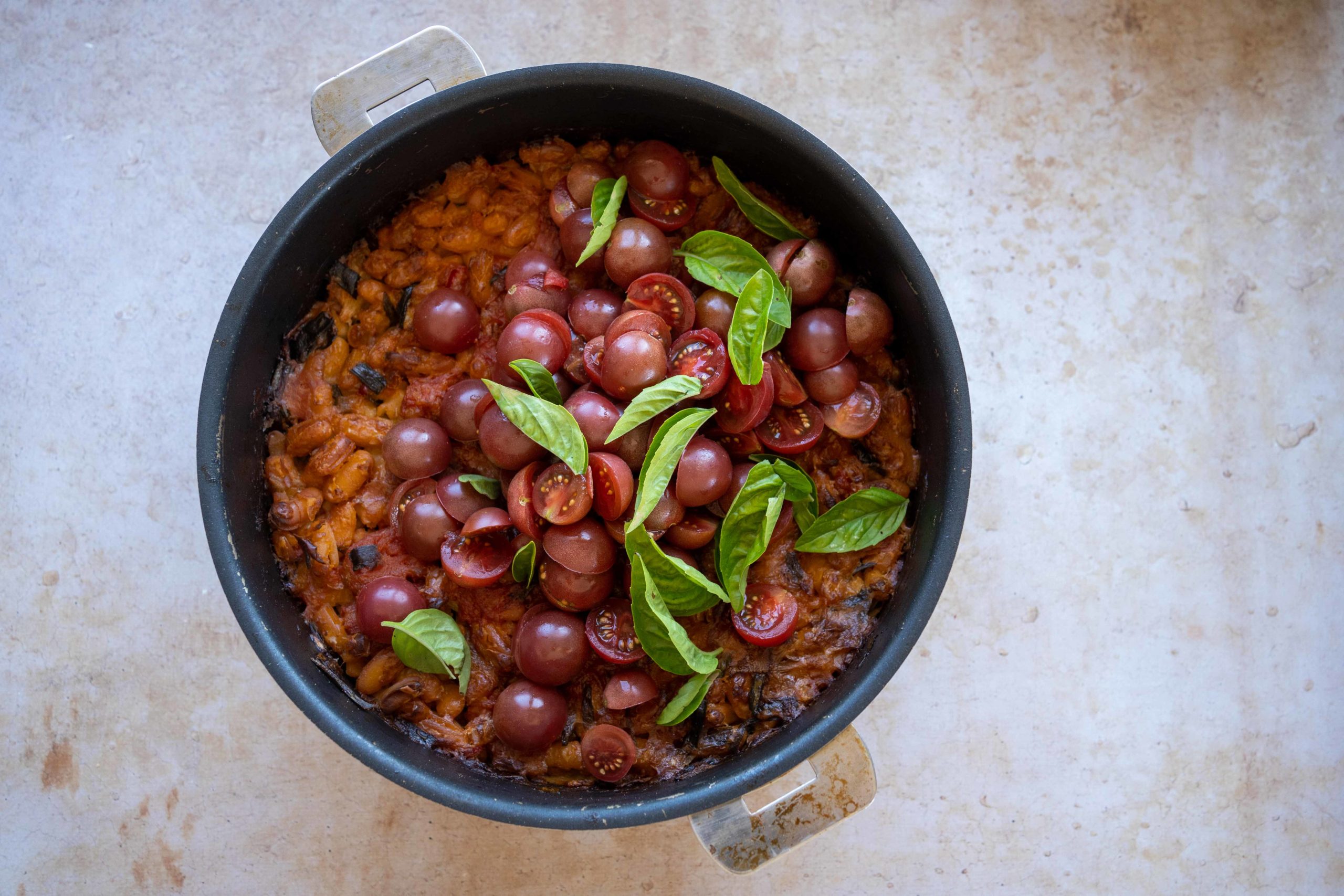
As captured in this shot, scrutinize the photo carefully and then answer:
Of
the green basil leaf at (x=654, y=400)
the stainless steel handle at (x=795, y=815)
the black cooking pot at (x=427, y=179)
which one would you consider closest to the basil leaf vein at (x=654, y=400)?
the green basil leaf at (x=654, y=400)

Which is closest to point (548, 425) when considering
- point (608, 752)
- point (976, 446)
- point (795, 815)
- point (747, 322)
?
point (747, 322)

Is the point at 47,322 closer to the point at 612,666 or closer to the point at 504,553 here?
the point at 504,553

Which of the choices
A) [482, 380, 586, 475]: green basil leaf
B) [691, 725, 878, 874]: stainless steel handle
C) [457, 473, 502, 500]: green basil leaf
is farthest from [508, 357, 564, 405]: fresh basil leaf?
[691, 725, 878, 874]: stainless steel handle

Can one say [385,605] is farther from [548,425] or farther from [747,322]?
[747,322]

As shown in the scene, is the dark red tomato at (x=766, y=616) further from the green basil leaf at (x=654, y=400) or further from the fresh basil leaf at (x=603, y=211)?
the fresh basil leaf at (x=603, y=211)

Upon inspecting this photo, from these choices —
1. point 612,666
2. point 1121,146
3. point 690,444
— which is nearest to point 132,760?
point 612,666

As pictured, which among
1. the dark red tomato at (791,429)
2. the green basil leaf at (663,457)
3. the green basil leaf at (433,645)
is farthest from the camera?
the dark red tomato at (791,429)
